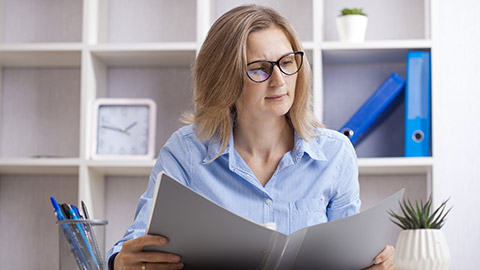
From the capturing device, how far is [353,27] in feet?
6.91

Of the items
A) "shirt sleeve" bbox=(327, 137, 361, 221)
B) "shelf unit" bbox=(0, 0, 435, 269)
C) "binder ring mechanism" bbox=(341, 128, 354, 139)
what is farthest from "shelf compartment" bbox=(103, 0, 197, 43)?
"shirt sleeve" bbox=(327, 137, 361, 221)

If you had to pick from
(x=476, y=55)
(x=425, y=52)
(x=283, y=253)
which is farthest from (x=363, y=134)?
(x=283, y=253)

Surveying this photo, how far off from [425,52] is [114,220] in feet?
4.25

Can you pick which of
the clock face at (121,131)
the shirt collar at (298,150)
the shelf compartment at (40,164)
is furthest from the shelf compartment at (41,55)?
the shirt collar at (298,150)

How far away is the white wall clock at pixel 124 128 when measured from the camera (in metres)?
2.18

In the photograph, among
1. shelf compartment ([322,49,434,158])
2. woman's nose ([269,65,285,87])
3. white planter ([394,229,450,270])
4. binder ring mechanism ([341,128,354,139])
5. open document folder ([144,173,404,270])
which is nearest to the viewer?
white planter ([394,229,450,270])

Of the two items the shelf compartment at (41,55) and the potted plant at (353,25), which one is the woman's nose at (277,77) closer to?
the potted plant at (353,25)

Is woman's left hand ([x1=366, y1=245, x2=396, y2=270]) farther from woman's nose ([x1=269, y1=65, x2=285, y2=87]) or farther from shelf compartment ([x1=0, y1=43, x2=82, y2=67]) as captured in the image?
shelf compartment ([x1=0, y1=43, x2=82, y2=67])

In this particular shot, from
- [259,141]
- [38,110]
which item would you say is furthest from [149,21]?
[259,141]

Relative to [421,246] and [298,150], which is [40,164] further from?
[421,246]

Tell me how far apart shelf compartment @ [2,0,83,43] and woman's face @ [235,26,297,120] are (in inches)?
45.5

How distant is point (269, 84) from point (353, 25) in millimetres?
789

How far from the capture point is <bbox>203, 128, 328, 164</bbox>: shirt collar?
1.51 m

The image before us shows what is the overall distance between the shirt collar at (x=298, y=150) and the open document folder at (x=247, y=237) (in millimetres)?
428
